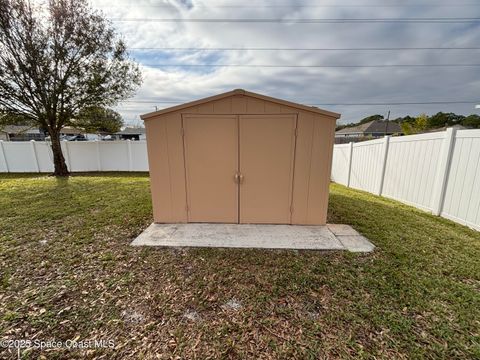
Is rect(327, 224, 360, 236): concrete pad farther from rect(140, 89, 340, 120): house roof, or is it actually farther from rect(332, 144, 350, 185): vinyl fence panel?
rect(332, 144, 350, 185): vinyl fence panel

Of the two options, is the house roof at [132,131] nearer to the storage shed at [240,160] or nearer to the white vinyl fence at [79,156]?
the white vinyl fence at [79,156]

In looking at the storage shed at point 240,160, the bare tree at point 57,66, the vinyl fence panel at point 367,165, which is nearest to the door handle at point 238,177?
the storage shed at point 240,160

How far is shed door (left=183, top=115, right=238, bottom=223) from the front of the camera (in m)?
4.04

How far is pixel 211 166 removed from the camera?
4.18m

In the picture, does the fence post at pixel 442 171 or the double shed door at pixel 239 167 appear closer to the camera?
the double shed door at pixel 239 167

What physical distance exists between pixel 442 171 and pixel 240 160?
4.36 metres

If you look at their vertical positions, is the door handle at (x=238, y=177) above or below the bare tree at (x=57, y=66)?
below

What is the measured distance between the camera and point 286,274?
2.83 meters

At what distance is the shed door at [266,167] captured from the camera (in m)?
3.98

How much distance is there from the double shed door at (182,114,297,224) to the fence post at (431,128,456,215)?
3405 millimetres

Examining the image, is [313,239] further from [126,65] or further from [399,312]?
[126,65]

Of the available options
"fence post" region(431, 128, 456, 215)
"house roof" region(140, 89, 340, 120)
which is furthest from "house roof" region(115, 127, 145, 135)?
"fence post" region(431, 128, 456, 215)

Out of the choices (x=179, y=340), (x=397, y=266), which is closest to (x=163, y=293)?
(x=179, y=340)

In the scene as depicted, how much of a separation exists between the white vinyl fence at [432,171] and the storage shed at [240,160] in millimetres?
2732
